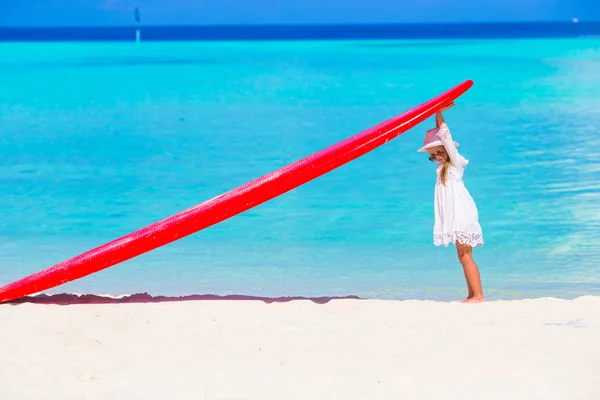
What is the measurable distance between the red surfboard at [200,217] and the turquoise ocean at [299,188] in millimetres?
1183

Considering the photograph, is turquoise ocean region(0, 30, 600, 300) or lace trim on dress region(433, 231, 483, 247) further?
turquoise ocean region(0, 30, 600, 300)

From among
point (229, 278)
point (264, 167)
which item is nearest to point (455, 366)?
point (229, 278)

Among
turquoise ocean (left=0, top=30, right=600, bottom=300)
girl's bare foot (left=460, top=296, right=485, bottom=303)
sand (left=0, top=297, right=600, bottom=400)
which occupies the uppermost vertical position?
turquoise ocean (left=0, top=30, right=600, bottom=300)

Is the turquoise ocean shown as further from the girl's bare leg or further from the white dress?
the white dress

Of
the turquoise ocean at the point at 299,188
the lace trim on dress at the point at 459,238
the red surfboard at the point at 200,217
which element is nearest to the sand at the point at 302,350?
the red surfboard at the point at 200,217

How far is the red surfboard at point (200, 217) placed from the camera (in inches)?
188

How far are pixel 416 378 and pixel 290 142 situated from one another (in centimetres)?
968

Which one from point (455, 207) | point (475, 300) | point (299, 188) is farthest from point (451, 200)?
point (299, 188)

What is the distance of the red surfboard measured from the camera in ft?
15.7

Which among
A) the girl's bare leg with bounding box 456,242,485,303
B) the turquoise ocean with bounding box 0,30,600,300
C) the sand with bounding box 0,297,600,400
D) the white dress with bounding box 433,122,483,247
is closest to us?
the sand with bounding box 0,297,600,400

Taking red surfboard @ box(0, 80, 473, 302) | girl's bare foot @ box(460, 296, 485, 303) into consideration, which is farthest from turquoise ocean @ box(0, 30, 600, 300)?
red surfboard @ box(0, 80, 473, 302)

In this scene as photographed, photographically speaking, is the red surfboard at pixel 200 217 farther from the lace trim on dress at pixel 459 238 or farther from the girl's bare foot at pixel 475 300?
the girl's bare foot at pixel 475 300

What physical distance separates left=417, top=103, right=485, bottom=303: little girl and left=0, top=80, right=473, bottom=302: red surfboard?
14 centimetres

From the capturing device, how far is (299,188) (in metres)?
9.64
